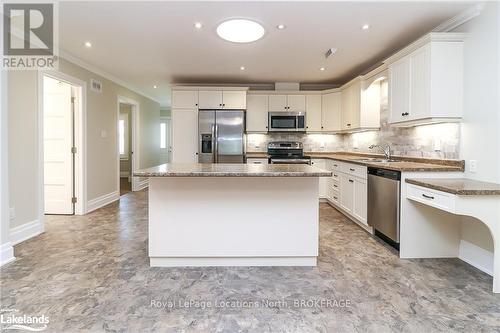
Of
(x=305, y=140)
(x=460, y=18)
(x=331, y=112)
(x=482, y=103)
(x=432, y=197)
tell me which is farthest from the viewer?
(x=305, y=140)

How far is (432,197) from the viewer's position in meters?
2.43

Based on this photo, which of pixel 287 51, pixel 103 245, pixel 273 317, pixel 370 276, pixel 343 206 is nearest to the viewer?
pixel 273 317

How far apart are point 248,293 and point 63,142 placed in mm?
4031

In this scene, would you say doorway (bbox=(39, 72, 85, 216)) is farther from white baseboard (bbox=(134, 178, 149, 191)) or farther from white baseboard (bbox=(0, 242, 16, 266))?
white baseboard (bbox=(134, 178, 149, 191))

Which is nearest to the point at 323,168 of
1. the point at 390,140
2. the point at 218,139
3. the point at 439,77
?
the point at 390,140

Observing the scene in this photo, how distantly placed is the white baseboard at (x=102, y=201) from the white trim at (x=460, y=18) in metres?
5.60

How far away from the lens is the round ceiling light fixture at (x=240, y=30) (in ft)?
9.69

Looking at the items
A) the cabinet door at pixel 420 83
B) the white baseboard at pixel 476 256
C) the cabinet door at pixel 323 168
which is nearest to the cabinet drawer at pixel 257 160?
the cabinet door at pixel 323 168

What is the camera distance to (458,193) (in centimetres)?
212

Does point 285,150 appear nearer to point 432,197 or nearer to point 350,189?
point 350,189

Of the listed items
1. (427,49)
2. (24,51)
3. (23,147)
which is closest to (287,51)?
(427,49)

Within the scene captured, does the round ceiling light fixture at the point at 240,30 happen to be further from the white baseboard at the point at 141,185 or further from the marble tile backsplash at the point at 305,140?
the white baseboard at the point at 141,185

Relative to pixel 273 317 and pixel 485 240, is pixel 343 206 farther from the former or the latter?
pixel 273 317

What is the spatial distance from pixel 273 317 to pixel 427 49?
2.99 meters
